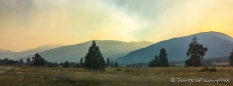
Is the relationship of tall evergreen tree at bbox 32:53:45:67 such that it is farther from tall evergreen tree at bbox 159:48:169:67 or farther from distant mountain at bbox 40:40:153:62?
tall evergreen tree at bbox 159:48:169:67

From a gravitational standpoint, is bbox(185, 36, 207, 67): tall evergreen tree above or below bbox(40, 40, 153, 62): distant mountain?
below

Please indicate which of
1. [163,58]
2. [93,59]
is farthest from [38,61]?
[163,58]

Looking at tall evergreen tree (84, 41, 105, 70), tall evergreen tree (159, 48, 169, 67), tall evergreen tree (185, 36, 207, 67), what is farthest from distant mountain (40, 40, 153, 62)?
tall evergreen tree (185, 36, 207, 67)

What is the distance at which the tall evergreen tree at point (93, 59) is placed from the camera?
4259cm

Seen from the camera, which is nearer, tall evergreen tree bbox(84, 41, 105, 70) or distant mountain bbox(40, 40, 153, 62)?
tall evergreen tree bbox(84, 41, 105, 70)

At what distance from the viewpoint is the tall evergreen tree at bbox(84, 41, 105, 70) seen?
140 feet

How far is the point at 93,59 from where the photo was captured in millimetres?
42906

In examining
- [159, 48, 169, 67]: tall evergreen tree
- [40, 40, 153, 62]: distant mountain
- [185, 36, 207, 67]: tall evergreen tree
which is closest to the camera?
[185, 36, 207, 67]: tall evergreen tree

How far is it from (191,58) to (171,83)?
25.8m

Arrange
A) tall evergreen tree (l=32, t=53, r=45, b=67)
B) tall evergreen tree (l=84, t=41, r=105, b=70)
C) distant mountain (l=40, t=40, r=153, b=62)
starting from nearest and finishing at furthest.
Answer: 1. tall evergreen tree (l=84, t=41, r=105, b=70)
2. distant mountain (l=40, t=40, r=153, b=62)
3. tall evergreen tree (l=32, t=53, r=45, b=67)

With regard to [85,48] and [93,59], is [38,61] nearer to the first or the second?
[85,48]

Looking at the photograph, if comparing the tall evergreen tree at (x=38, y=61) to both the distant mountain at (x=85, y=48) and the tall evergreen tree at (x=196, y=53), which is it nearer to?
the distant mountain at (x=85, y=48)

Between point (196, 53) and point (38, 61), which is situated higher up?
point (196, 53)

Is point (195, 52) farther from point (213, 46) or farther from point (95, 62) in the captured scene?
point (213, 46)
